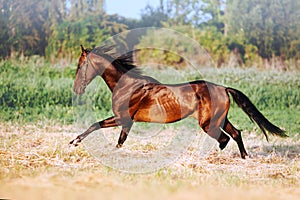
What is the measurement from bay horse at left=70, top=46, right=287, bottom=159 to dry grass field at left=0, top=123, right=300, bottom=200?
0.18m

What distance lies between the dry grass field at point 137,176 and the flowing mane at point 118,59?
61 centimetres

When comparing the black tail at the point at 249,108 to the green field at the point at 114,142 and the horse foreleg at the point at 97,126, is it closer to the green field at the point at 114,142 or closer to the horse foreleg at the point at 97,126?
the green field at the point at 114,142

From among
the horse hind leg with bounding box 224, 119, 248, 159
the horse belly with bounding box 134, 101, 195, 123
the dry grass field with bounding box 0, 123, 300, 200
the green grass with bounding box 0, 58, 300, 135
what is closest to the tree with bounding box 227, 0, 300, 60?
the green grass with bounding box 0, 58, 300, 135

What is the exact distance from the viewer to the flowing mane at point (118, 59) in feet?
10.6

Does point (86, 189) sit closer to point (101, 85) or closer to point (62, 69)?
point (101, 85)

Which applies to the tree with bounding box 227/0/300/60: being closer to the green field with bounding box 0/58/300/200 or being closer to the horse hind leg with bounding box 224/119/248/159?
the green field with bounding box 0/58/300/200

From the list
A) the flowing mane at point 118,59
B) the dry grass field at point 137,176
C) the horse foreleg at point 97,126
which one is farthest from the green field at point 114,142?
the flowing mane at point 118,59

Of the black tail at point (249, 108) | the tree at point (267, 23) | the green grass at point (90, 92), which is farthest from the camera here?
the tree at point (267, 23)

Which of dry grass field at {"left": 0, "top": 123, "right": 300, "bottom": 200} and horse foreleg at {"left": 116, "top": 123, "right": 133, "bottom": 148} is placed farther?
horse foreleg at {"left": 116, "top": 123, "right": 133, "bottom": 148}

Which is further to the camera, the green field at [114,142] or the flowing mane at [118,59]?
the flowing mane at [118,59]

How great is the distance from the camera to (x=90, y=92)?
4301mm

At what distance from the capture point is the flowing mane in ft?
10.6

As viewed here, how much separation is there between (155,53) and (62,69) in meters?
0.97

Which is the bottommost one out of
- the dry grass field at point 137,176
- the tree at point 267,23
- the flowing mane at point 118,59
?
the dry grass field at point 137,176
